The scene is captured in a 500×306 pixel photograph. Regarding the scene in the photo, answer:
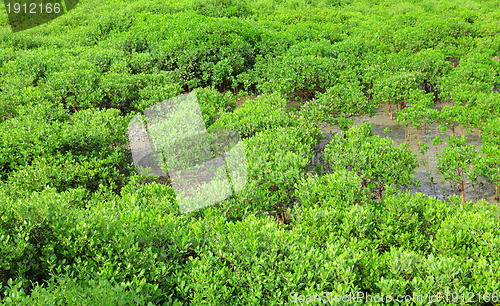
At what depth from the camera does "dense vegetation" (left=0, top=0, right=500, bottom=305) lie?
7.63 meters

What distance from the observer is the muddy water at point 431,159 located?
15.8 meters

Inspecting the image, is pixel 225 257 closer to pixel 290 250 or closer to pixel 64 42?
pixel 290 250

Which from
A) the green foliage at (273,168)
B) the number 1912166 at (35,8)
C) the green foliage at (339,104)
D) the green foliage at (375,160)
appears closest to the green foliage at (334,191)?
the green foliage at (273,168)

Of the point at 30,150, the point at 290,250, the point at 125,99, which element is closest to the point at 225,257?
the point at 290,250

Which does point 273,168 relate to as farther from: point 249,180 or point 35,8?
point 35,8

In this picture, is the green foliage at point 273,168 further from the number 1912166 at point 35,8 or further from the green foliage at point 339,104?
the number 1912166 at point 35,8

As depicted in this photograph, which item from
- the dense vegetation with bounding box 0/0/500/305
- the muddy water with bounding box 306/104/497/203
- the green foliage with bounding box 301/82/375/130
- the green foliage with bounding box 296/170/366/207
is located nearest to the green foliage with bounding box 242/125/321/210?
the dense vegetation with bounding box 0/0/500/305

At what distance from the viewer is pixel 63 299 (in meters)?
6.31

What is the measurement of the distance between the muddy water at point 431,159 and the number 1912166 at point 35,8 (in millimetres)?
41580

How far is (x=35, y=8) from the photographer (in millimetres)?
44375

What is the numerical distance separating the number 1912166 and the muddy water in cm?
4158

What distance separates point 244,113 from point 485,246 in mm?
11747

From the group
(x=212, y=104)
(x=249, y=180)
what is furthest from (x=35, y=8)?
(x=249, y=180)

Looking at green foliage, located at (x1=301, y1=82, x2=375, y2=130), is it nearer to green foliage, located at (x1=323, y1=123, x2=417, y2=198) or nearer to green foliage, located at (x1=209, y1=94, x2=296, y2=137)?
green foliage, located at (x1=209, y1=94, x2=296, y2=137)
